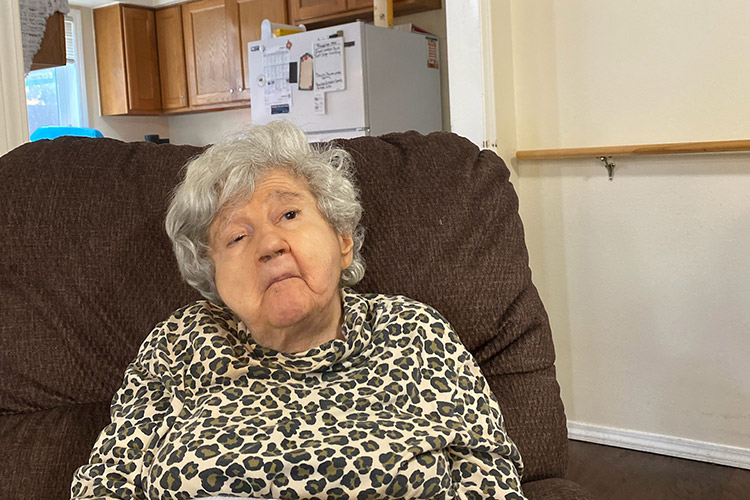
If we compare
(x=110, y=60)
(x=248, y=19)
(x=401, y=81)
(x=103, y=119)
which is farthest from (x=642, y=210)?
(x=103, y=119)

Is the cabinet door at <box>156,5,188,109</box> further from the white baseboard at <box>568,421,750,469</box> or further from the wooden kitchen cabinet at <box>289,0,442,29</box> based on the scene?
the white baseboard at <box>568,421,750,469</box>

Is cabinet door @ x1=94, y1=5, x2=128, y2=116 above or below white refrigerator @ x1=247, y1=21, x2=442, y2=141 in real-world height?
above

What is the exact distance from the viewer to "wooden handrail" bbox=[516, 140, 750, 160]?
224 centimetres

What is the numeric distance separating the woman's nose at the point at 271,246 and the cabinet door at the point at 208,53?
3924 mm

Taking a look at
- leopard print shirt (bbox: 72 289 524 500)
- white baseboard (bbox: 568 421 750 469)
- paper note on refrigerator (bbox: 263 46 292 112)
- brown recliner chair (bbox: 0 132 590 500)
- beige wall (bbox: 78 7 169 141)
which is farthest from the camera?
beige wall (bbox: 78 7 169 141)

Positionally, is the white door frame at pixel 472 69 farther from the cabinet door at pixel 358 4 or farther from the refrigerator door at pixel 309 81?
the cabinet door at pixel 358 4

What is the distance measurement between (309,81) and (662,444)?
7.41 ft

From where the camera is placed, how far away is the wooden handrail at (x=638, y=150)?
2.24m

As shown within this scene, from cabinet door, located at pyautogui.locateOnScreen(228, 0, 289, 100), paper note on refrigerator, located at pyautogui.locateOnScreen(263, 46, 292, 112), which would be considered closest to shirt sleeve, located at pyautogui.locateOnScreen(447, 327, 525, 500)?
paper note on refrigerator, located at pyautogui.locateOnScreen(263, 46, 292, 112)

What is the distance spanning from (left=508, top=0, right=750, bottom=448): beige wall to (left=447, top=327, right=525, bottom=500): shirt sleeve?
1.51m

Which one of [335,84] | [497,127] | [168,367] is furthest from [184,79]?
[168,367]

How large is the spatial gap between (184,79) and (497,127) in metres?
3.19

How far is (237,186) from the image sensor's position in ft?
3.82

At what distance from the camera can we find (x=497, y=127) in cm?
258
